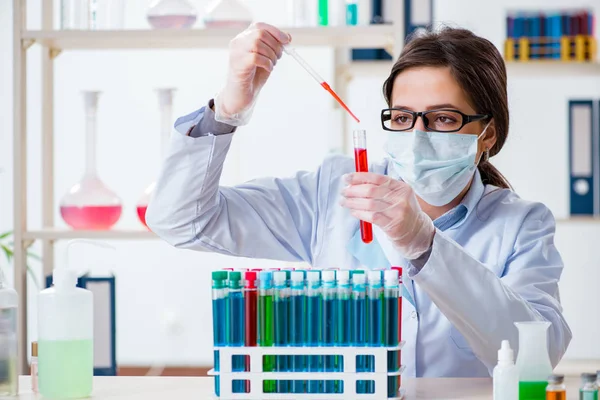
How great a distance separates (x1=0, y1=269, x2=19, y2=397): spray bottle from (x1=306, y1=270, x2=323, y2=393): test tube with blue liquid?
418mm

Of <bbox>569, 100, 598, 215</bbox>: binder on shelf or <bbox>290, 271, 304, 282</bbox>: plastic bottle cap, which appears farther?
<bbox>569, 100, 598, 215</bbox>: binder on shelf

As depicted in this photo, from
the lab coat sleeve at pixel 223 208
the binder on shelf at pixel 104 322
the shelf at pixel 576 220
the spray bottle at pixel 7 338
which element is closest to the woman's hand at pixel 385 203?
the lab coat sleeve at pixel 223 208

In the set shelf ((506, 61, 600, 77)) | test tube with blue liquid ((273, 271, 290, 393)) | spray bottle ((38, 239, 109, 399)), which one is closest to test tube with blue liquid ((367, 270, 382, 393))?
test tube with blue liquid ((273, 271, 290, 393))

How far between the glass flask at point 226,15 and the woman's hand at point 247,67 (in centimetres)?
91

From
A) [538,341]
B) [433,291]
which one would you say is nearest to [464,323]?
[433,291]

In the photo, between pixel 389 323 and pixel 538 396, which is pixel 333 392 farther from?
pixel 538 396

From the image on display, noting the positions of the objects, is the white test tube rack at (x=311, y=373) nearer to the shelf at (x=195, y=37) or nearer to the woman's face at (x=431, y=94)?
the woman's face at (x=431, y=94)

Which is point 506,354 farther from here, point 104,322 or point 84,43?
point 84,43

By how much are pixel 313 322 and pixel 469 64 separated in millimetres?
Answer: 738

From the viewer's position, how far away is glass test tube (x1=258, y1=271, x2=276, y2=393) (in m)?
1.03

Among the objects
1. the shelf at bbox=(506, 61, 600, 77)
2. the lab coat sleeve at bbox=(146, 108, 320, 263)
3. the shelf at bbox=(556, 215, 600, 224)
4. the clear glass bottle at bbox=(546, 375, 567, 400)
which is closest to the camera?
the clear glass bottle at bbox=(546, 375, 567, 400)

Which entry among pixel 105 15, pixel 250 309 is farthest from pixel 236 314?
pixel 105 15

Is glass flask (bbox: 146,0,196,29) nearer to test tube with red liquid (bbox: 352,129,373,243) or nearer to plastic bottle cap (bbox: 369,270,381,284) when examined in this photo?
test tube with red liquid (bbox: 352,129,373,243)

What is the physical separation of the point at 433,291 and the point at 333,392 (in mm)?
237
